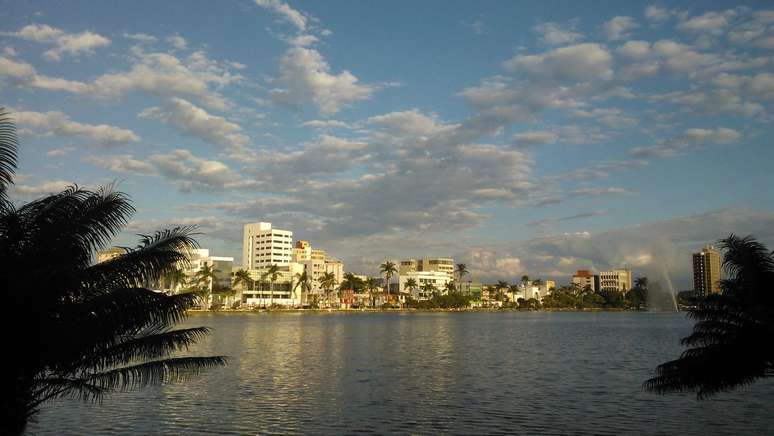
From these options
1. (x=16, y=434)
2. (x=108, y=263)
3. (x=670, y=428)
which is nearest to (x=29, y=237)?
(x=108, y=263)

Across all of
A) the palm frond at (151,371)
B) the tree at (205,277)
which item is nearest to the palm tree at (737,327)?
the palm frond at (151,371)

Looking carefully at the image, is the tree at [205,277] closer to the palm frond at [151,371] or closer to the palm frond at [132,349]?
the palm frond at [151,371]

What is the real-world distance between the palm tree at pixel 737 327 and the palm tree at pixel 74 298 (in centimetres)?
1438

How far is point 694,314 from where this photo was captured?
1942 centimetres

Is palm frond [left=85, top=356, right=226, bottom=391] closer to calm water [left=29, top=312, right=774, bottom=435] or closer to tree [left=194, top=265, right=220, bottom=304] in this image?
calm water [left=29, top=312, right=774, bottom=435]

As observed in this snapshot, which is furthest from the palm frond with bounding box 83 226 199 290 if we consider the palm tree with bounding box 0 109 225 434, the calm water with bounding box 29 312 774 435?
the calm water with bounding box 29 312 774 435

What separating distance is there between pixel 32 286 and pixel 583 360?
46310 millimetres

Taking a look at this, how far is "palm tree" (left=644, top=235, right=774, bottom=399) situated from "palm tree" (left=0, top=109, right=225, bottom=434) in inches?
566

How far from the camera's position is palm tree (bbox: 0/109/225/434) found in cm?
1481

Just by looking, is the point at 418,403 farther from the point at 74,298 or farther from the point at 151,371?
the point at 74,298

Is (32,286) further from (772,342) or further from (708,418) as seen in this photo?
(708,418)

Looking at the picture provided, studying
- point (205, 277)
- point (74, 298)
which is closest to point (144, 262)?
point (74, 298)

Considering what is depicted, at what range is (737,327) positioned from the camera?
1850 centimetres

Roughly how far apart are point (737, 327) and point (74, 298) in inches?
717
